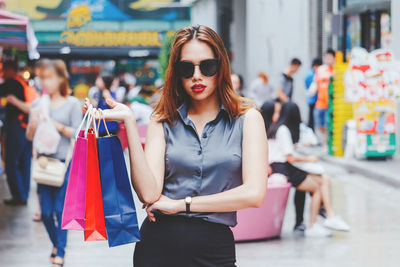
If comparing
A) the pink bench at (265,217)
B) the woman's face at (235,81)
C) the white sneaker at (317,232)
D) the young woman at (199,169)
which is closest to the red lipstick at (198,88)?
the young woman at (199,169)

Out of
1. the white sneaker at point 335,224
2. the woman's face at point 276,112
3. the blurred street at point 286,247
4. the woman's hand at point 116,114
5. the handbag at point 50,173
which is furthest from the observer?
the white sneaker at point 335,224

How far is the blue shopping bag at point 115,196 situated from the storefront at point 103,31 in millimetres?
38621

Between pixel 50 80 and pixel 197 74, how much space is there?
3.76 meters

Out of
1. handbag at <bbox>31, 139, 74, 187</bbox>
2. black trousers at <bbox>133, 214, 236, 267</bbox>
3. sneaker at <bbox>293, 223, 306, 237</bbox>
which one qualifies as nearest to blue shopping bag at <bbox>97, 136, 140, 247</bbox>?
black trousers at <bbox>133, 214, 236, 267</bbox>

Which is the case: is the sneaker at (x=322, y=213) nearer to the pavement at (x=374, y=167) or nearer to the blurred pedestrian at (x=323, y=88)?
the pavement at (x=374, y=167)

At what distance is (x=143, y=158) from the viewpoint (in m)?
2.98

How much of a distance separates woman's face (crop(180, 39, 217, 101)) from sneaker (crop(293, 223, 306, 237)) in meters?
5.53

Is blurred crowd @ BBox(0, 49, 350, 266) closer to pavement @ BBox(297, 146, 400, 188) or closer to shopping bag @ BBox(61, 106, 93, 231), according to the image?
shopping bag @ BBox(61, 106, 93, 231)

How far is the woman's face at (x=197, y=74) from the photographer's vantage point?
313 cm

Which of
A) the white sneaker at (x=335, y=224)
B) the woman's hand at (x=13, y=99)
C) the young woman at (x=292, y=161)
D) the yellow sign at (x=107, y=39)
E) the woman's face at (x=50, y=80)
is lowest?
the white sneaker at (x=335, y=224)

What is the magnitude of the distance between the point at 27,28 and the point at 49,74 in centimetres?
245

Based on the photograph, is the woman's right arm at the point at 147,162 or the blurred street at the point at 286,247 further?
the blurred street at the point at 286,247

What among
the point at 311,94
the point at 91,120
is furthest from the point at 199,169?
the point at 311,94

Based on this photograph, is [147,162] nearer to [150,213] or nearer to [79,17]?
[150,213]
